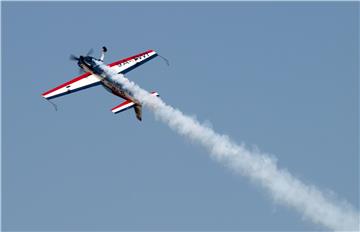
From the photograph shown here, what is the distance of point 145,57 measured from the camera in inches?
3091

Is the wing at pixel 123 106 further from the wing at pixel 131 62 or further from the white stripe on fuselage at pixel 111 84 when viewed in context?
the wing at pixel 131 62

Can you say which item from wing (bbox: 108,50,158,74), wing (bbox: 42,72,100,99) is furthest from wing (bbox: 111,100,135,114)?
wing (bbox: 108,50,158,74)

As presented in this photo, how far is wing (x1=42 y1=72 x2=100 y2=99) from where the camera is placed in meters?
73.7

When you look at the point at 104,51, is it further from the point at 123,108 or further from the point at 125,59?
the point at 123,108

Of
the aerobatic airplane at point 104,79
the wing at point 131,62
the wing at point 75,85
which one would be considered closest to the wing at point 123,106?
the aerobatic airplane at point 104,79

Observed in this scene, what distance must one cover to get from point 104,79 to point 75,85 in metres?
2.54

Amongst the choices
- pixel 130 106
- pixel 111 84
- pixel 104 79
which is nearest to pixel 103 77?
pixel 104 79

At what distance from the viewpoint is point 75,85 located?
74.8 metres

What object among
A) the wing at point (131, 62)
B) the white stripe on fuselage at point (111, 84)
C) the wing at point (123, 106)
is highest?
the wing at point (131, 62)

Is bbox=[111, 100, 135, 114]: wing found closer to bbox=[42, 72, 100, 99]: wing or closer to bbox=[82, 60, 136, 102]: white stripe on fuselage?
bbox=[82, 60, 136, 102]: white stripe on fuselage

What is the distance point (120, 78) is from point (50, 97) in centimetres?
573

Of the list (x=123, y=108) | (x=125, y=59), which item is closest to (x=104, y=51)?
(x=125, y=59)

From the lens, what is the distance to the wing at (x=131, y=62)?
77119mm

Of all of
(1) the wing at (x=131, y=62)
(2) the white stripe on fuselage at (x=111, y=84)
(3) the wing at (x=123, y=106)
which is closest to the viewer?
(3) the wing at (x=123, y=106)
